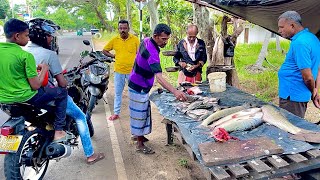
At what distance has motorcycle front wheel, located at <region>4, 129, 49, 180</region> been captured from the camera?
3105mm

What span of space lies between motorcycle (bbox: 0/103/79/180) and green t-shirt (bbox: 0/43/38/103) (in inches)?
5.8

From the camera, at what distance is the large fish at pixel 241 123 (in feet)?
9.66

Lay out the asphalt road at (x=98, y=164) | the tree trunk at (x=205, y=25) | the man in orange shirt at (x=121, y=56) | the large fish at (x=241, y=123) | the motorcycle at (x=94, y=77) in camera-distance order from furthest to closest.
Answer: the tree trunk at (x=205, y=25) < the man in orange shirt at (x=121, y=56) < the motorcycle at (x=94, y=77) < the asphalt road at (x=98, y=164) < the large fish at (x=241, y=123)

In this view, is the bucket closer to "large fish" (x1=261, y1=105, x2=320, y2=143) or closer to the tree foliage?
"large fish" (x1=261, y1=105, x2=320, y2=143)

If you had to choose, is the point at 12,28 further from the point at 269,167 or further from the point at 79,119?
the point at 269,167

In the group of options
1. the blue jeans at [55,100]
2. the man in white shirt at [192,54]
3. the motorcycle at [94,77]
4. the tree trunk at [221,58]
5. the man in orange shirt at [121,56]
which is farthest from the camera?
the man in orange shirt at [121,56]

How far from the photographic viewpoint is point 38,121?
3.53 meters

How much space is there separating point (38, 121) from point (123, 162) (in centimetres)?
129

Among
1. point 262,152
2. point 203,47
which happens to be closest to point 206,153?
point 262,152

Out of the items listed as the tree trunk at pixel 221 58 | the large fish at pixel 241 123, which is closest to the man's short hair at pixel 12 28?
the large fish at pixel 241 123

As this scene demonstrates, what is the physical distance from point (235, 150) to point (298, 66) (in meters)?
1.52

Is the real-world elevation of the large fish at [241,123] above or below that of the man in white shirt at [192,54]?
below

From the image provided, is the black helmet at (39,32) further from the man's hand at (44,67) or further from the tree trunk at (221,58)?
the tree trunk at (221,58)

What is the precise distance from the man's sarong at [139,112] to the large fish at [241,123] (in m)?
1.49
